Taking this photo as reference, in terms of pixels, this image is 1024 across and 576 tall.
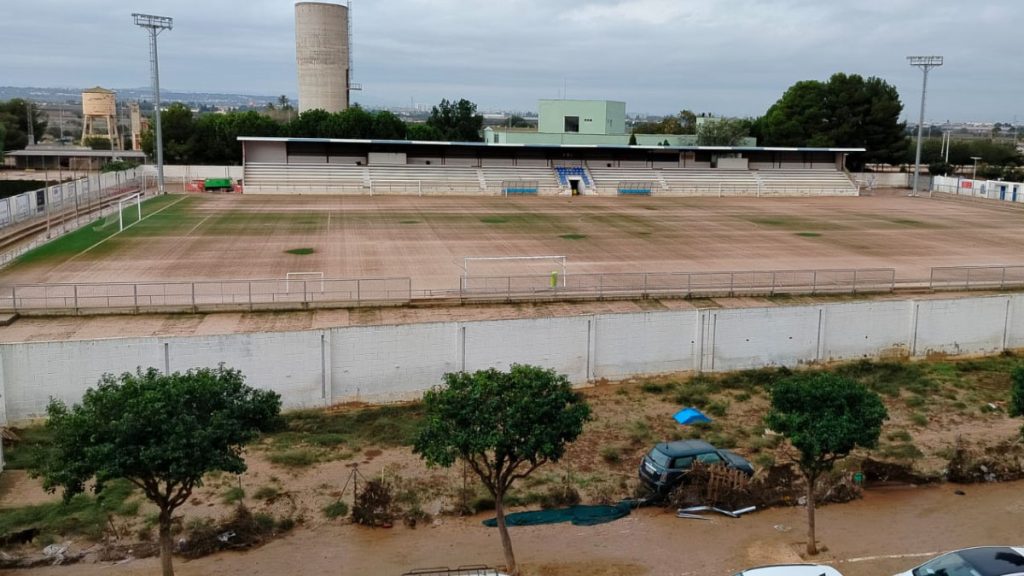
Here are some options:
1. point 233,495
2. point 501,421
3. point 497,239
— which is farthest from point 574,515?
point 497,239

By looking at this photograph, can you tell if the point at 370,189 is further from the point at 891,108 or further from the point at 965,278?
the point at 891,108

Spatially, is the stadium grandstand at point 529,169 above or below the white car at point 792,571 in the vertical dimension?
above

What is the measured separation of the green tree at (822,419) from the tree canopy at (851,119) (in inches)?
3004

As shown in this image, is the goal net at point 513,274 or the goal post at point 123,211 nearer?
the goal net at point 513,274

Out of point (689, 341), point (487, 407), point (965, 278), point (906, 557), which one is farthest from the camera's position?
point (965, 278)

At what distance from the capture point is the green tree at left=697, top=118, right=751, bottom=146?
97.4m

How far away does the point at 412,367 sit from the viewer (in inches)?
866

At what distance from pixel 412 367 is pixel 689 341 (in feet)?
27.2

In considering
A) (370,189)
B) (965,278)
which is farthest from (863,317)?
(370,189)

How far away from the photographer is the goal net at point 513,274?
30.6m

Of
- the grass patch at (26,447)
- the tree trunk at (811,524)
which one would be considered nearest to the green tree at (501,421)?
the tree trunk at (811,524)

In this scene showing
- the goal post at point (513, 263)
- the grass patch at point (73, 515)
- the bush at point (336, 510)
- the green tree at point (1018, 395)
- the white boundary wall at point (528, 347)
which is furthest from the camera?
the goal post at point (513, 263)

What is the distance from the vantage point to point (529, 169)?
243ft

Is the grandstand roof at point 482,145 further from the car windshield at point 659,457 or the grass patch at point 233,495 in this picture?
the car windshield at point 659,457
